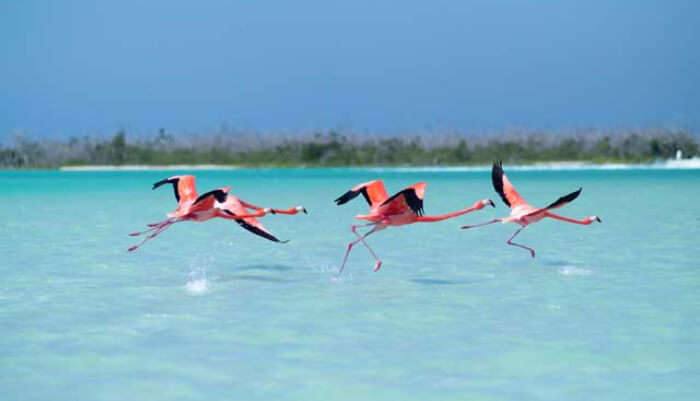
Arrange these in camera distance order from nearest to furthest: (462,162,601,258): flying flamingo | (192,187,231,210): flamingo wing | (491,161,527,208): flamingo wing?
1. (192,187,231,210): flamingo wing
2. (462,162,601,258): flying flamingo
3. (491,161,527,208): flamingo wing

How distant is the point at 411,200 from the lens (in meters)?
9.17

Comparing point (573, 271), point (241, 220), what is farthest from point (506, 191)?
point (241, 220)

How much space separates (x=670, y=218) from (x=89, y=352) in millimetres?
15669

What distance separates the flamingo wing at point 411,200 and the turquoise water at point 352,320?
934 millimetres

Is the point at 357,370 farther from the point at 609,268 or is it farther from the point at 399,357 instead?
the point at 609,268

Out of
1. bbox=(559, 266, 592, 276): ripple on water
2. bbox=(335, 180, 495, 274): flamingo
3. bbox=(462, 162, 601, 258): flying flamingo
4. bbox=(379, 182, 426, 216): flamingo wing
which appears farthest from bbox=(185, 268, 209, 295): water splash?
bbox=(559, 266, 592, 276): ripple on water

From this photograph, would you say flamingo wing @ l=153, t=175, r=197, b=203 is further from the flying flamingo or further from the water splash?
the flying flamingo

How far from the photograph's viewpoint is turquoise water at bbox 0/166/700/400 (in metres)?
6.16

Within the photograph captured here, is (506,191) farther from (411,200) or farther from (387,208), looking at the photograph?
(411,200)

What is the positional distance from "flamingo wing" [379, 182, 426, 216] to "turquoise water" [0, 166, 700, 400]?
934 millimetres

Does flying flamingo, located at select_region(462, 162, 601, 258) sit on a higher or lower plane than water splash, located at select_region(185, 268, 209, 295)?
higher

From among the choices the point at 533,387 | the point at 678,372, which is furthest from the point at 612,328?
the point at 533,387

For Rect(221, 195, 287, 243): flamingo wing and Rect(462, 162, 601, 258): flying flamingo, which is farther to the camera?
Rect(462, 162, 601, 258): flying flamingo

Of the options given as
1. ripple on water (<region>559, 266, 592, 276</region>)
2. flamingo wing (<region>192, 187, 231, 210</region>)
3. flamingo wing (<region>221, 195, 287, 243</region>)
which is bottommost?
ripple on water (<region>559, 266, 592, 276</region>)
